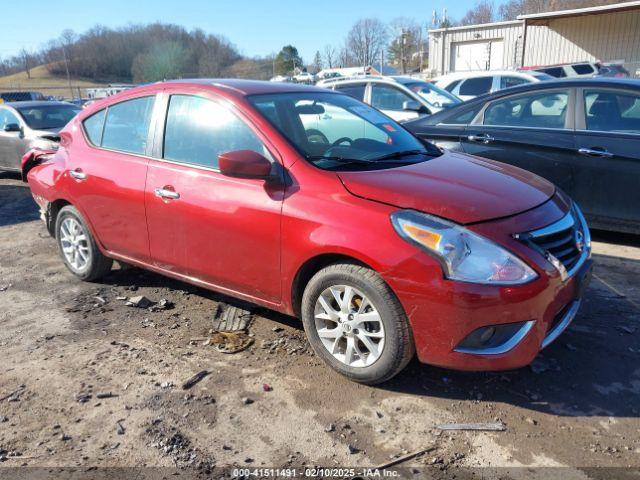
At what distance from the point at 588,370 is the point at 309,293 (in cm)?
172

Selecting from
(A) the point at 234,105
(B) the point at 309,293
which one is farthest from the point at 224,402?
(A) the point at 234,105

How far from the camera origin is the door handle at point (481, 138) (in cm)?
575

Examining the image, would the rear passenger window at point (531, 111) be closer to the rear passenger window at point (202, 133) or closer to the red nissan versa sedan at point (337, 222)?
the red nissan versa sedan at point (337, 222)

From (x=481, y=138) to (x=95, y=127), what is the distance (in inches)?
150

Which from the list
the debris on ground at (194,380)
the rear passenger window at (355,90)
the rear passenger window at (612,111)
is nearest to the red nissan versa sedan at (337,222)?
the debris on ground at (194,380)

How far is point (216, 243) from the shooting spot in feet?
11.7

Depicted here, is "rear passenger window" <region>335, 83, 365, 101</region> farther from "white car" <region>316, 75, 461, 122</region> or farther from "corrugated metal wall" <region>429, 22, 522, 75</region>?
"corrugated metal wall" <region>429, 22, 522, 75</region>

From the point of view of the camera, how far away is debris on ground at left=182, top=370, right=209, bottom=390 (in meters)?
3.19

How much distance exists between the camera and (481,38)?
31609 millimetres

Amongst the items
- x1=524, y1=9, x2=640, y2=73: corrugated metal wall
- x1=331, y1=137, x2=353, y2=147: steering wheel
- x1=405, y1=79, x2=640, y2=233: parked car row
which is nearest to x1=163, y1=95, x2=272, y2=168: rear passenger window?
x1=331, y1=137, x2=353, y2=147: steering wheel

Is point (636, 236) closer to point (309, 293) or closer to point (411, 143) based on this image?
point (411, 143)

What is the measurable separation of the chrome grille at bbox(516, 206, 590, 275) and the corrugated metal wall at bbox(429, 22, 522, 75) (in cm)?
2994

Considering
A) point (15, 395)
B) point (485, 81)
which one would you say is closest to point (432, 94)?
point (485, 81)

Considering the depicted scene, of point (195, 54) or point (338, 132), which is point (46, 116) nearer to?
point (338, 132)
